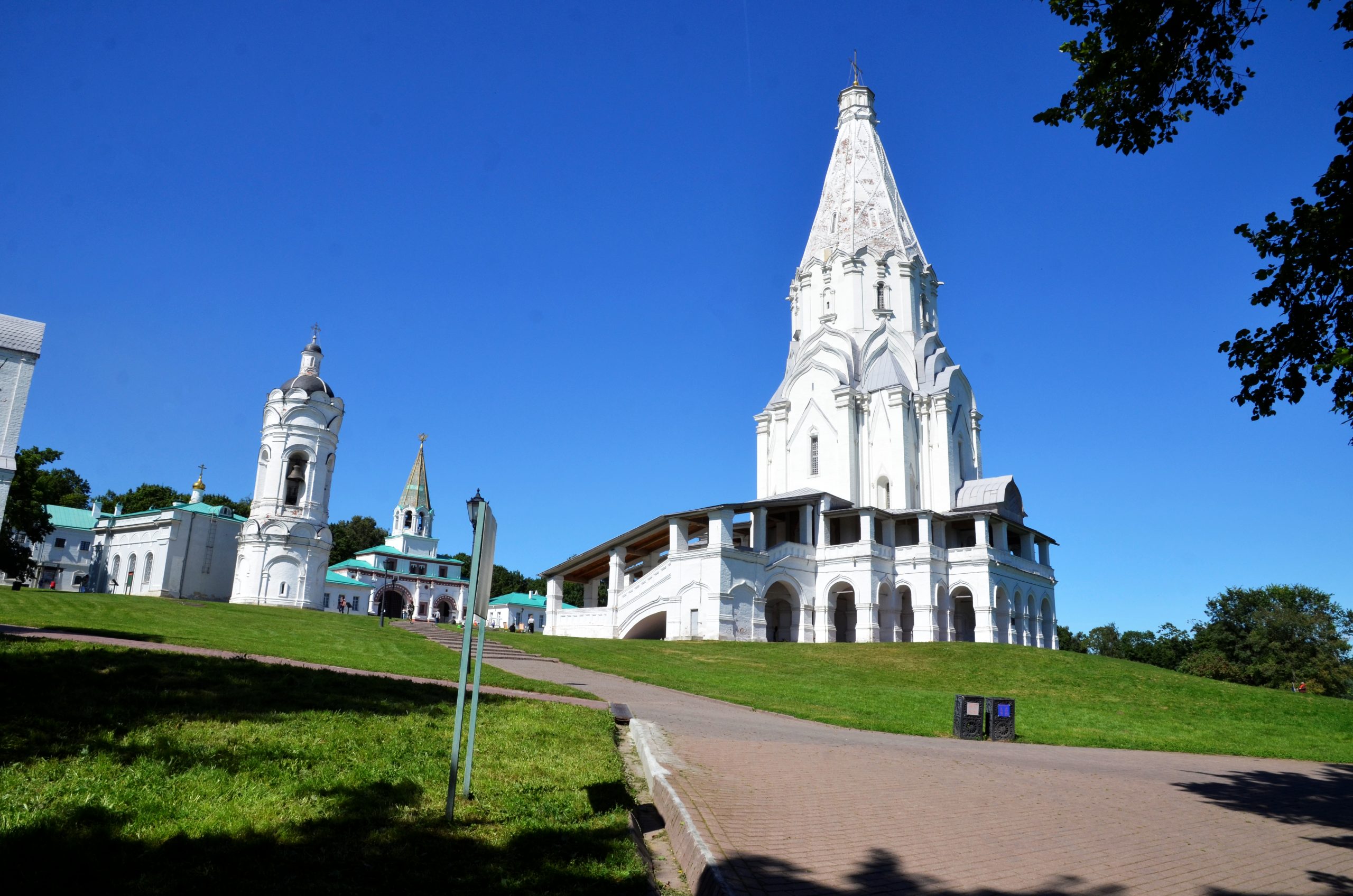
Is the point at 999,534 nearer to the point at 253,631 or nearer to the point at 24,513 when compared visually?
the point at 253,631

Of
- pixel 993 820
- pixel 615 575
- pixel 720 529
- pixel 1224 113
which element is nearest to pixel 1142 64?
pixel 1224 113

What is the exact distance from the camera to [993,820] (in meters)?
7.80

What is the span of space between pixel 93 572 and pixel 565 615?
3779 centimetres

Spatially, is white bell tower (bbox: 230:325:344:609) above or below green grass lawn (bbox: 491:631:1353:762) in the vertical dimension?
above

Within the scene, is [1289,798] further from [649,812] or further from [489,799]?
[489,799]

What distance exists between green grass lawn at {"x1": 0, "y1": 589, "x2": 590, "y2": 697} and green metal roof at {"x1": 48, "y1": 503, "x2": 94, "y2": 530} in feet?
103

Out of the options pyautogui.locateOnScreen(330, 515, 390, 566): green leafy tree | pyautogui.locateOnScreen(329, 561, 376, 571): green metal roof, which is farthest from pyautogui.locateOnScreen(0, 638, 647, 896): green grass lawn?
pyautogui.locateOnScreen(330, 515, 390, 566): green leafy tree

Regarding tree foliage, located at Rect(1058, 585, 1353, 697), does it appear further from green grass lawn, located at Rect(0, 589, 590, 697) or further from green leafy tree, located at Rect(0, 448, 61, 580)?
green leafy tree, located at Rect(0, 448, 61, 580)

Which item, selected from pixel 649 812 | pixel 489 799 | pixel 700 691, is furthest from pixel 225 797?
pixel 700 691

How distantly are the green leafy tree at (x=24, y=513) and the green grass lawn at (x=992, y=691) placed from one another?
2031 cm

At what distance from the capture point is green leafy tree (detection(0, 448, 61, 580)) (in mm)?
35812

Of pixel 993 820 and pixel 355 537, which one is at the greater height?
pixel 355 537

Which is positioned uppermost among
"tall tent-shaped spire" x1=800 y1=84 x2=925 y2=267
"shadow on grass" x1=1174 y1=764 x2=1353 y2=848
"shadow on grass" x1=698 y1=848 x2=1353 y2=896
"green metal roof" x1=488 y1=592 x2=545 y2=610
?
"tall tent-shaped spire" x1=800 y1=84 x2=925 y2=267

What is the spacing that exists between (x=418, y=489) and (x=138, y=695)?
8356 cm
